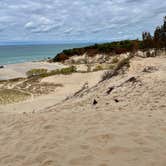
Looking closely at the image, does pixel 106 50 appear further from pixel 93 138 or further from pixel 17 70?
pixel 93 138

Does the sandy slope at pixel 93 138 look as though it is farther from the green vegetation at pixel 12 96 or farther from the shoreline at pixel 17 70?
the shoreline at pixel 17 70

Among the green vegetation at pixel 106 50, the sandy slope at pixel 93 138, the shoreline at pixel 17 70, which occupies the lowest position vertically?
the shoreline at pixel 17 70

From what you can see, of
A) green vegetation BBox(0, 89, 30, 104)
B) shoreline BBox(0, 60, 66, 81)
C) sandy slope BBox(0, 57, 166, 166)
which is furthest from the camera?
shoreline BBox(0, 60, 66, 81)

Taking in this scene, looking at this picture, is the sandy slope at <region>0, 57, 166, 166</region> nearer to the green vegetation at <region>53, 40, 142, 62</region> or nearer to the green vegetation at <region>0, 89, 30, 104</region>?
the green vegetation at <region>0, 89, 30, 104</region>

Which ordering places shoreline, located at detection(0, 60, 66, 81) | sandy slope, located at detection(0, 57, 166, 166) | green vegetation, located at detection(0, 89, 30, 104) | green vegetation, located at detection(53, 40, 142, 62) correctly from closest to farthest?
sandy slope, located at detection(0, 57, 166, 166), green vegetation, located at detection(0, 89, 30, 104), shoreline, located at detection(0, 60, 66, 81), green vegetation, located at detection(53, 40, 142, 62)

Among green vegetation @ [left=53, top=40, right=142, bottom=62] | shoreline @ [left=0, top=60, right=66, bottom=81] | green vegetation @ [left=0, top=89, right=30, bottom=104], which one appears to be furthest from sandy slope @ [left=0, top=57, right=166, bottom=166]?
green vegetation @ [left=53, top=40, right=142, bottom=62]

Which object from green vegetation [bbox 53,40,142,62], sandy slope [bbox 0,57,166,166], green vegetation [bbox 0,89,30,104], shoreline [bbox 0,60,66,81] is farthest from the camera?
green vegetation [bbox 53,40,142,62]

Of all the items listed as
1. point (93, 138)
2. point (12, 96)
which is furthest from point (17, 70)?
point (93, 138)

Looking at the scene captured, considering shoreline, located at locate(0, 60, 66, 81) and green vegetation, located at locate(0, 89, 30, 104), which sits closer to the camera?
green vegetation, located at locate(0, 89, 30, 104)

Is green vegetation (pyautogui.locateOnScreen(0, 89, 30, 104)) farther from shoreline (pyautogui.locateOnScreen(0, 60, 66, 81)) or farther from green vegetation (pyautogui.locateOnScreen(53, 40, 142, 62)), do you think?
green vegetation (pyautogui.locateOnScreen(53, 40, 142, 62))

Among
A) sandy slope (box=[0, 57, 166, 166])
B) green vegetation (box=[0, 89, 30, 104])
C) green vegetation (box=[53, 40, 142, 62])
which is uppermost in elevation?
green vegetation (box=[53, 40, 142, 62])

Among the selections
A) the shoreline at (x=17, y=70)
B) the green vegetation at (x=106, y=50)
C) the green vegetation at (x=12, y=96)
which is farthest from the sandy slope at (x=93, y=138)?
the green vegetation at (x=106, y=50)

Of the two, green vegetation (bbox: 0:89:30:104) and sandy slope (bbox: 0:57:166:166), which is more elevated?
sandy slope (bbox: 0:57:166:166)

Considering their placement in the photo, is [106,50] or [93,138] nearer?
[93,138]
